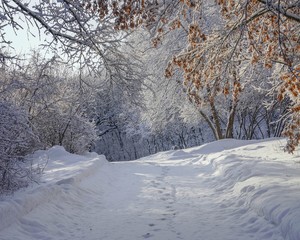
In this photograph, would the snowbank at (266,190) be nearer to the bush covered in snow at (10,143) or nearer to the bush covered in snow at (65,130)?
the bush covered in snow at (10,143)

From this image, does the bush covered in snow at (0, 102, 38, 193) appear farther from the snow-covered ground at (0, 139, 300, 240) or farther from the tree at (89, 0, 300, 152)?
the tree at (89, 0, 300, 152)

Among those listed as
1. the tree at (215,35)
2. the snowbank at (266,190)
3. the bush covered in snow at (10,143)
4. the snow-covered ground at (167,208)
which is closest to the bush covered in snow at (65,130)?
the snow-covered ground at (167,208)

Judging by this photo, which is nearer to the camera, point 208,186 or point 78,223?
Answer: point 78,223

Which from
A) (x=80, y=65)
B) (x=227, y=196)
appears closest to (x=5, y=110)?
(x=80, y=65)

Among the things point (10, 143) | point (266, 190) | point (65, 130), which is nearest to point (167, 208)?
point (266, 190)

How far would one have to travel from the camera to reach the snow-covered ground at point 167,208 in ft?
17.9

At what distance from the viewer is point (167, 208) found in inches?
290

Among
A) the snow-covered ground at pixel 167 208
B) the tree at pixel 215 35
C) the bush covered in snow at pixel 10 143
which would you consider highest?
the tree at pixel 215 35

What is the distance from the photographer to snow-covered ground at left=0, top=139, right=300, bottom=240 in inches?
214

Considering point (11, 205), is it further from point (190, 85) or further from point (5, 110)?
point (190, 85)

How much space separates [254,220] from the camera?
5758mm

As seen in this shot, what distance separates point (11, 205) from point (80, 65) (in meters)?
2.91

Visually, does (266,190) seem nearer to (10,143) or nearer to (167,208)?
(167,208)

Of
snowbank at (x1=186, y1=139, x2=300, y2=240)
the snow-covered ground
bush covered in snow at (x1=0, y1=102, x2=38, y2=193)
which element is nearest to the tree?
snowbank at (x1=186, y1=139, x2=300, y2=240)
